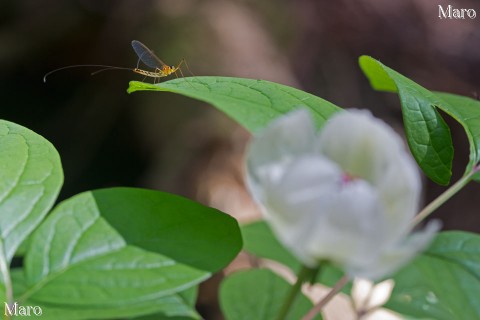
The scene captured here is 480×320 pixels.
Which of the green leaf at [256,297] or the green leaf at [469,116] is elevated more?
the green leaf at [469,116]

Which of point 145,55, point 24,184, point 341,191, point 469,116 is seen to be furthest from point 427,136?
point 145,55

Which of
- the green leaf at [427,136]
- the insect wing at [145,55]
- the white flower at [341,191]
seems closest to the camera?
the white flower at [341,191]

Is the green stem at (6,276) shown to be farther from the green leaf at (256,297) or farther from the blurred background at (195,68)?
the blurred background at (195,68)

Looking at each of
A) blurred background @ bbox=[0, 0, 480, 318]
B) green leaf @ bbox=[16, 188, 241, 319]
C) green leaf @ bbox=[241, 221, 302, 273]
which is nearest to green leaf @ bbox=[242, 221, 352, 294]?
green leaf @ bbox=[241, 221, 302, 273]

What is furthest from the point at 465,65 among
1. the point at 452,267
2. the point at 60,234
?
the point at 60,234

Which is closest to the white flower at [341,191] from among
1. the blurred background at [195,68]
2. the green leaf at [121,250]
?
the green leaf at [121,250]

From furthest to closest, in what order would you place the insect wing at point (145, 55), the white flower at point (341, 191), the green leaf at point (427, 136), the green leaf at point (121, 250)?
the insect wing at point (145, 55), the green leaf at point (427, 136), the green leaf at point (121, 250), the white flower at point (341, 191)
